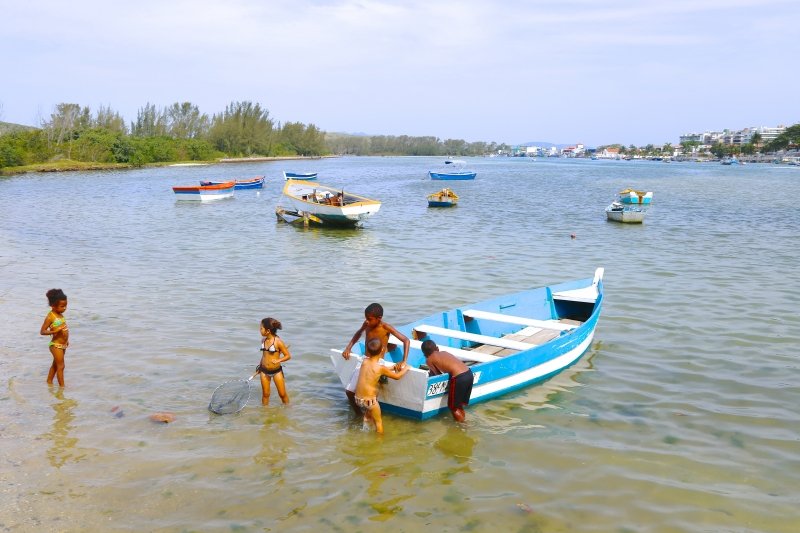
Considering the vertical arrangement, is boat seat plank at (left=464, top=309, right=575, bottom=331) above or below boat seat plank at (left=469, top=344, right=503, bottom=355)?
above

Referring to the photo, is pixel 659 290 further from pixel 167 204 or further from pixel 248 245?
pixel 167 204

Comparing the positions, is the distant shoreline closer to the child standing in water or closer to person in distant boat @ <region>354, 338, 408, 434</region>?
the child standing in water

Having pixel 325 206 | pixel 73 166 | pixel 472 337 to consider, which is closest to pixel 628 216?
pixel 325 206

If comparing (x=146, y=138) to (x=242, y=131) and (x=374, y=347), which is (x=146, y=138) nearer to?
(x=242, y=131)

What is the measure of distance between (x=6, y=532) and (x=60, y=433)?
2430 millimetres

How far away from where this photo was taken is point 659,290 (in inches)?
710

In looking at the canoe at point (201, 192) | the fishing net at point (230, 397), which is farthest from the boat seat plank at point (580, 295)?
the canoe at point (201, 192)

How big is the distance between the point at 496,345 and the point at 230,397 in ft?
14.3

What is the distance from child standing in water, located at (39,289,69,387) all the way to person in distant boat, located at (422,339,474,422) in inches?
212

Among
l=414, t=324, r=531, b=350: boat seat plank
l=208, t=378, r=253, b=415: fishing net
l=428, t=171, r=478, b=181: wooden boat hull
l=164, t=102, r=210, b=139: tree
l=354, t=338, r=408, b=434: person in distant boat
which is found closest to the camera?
l=354, t=338, r=408, b=434: person in distant boat

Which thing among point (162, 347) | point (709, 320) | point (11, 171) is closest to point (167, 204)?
point (162, 347)

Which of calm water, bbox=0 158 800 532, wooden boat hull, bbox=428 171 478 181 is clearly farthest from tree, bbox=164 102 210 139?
calm water, bbox=0 158 800 532

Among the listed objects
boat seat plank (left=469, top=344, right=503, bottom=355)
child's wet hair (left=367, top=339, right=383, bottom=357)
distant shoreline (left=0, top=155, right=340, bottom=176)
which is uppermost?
distant shoreline (left=0, top=155, right=340, bottom=176)

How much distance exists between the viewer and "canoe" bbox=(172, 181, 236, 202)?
48.3 metres
